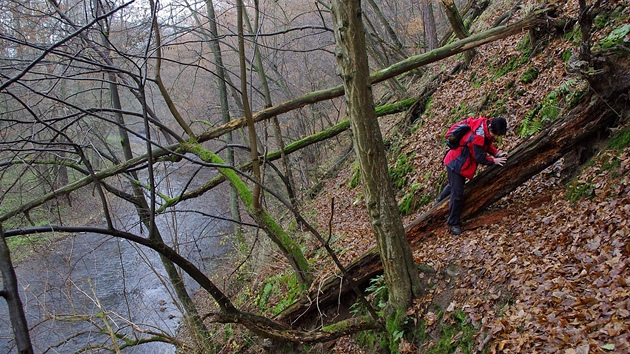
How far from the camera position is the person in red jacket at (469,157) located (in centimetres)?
571

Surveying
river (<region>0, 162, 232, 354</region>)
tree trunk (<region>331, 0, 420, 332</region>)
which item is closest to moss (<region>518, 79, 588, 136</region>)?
tree trunk (<region>331, 0, 420, 332</region>)

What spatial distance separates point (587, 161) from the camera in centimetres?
546

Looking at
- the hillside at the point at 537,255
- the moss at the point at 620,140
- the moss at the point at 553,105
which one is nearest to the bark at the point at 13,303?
the hillside at the point at 537,255

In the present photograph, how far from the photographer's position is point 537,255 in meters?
4.56

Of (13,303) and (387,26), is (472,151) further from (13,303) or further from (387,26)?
(387,26)

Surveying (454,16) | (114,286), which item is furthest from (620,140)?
(114,286)

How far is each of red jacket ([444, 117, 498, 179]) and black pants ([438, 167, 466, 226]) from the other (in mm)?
80

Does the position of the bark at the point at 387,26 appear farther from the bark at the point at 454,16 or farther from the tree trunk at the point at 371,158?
the tree trunk at the point at 371,158

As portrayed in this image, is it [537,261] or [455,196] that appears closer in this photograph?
[537,261]

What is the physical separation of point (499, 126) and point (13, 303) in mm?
5413

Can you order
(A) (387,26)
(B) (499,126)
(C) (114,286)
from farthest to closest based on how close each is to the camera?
1. (C) (114,286)
2. (A) (387,26)
3. (B) (499,126)

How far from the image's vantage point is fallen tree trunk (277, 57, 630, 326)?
5.27 metres

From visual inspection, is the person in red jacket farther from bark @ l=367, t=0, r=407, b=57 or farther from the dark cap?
bark @ l=367, t=0, r=407, b=57

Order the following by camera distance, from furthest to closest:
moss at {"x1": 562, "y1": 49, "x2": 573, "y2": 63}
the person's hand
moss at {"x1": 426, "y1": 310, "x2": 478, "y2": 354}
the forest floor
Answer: moss at {"x1": 562, "y1": 49, "x2": 573, "y2": 63} → the person's hand → moss at {"x1": 426, "y1": 310, "x2": 478, "y2": 354} → the forest floor
